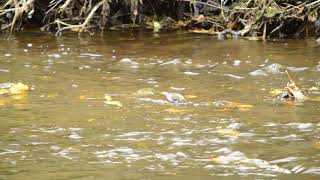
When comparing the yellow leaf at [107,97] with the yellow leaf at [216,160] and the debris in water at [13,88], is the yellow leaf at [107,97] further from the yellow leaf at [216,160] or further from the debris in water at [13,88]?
→ the yellow leaf at [216,160]

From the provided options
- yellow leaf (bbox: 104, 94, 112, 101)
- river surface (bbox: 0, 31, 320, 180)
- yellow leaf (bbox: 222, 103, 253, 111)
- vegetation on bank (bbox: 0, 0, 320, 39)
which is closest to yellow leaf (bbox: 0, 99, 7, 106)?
river surface (bbox: 0, 31, 320, 180)

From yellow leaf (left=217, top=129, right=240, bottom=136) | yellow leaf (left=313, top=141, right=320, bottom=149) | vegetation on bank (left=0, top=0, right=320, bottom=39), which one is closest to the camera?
yellow leaf (left=313, top=141, right=320, bottom=149)

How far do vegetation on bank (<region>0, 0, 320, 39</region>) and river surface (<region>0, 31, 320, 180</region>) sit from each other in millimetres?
897

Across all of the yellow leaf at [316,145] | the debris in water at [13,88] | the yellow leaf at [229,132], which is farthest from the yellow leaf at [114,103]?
the yellow leaf at [316,145]

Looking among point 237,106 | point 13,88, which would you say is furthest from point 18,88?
point 237,106

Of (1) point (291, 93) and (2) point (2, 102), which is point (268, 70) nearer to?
(1) point (291, 93)

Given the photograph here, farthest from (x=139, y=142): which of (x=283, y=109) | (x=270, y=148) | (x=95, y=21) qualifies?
(x=95, y=21)

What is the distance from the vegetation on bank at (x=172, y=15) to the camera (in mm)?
8430

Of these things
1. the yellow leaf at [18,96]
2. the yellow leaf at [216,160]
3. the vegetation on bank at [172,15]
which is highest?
the vegetation on bank at [172,15]

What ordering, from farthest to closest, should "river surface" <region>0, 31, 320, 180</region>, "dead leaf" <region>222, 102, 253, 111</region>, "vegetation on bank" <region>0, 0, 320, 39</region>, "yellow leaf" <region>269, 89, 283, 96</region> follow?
1. "vegetation on bank" <region>0, 0, 320, 39</region>
2. "yellow leaf" <region>269, 89, 283, 96</region>
3. "dead leaf" <region>222, 102, 253, 111</region>
4. "river surface" <region>0, 31, 320, 180</region>

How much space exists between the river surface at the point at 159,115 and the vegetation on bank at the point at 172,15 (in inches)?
35.3

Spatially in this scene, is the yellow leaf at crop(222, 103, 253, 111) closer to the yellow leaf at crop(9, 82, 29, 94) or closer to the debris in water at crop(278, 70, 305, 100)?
the debris in water at crop(278, 70, 305, 100)

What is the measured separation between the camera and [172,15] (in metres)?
10.5

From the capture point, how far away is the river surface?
3.29 m
